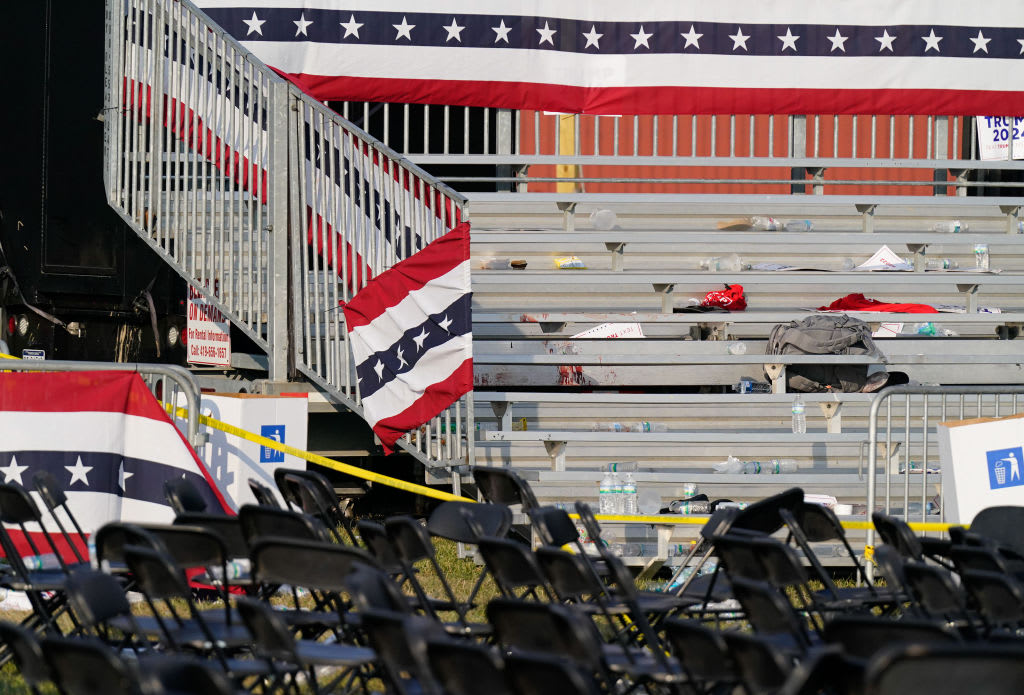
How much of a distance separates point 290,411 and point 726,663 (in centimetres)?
476

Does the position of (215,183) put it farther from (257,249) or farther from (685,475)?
(685,475)

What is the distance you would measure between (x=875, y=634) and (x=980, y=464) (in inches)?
155

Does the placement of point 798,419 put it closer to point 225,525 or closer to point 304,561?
point 225,525

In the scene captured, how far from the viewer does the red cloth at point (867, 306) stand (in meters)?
11.2

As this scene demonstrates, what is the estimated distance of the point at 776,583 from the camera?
15.3 ft

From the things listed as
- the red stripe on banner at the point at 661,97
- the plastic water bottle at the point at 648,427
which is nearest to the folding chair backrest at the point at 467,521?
the plastic water bottle at the point at 648,427

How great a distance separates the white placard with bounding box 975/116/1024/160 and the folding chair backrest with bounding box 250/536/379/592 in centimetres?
1036

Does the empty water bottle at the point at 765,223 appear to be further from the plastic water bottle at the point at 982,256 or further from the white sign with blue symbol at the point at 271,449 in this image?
the white sign with blue symbol at the point at 271,449

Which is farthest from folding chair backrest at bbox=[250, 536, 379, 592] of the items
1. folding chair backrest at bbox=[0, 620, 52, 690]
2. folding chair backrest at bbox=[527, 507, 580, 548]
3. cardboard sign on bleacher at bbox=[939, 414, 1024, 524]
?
cardboard sign on bleacher at bbox=[939, 414, 1024, 524]

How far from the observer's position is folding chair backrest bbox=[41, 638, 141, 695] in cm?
316

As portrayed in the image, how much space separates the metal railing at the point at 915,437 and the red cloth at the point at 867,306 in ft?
3.77

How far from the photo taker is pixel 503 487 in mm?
6168

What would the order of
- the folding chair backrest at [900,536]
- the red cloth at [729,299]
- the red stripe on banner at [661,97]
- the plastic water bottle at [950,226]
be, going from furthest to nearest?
the plastic water bottle at [950,226] < the red stripe on banner at [661,97] < the red cloth at [729,299] < the folding chair backrest at [900,536]

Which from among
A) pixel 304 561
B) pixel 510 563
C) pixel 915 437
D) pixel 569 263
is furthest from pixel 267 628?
pixel 569 263
